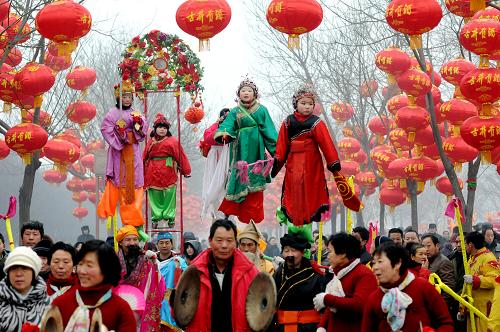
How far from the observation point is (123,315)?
22.7 ft

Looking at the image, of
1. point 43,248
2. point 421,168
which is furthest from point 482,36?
point 43,248

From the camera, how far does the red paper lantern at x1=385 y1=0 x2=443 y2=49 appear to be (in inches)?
574

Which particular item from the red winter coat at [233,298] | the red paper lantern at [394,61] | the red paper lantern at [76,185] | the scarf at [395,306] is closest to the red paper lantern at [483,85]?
the red paper lantern at [394,61]

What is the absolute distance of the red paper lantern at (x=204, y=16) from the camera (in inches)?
568

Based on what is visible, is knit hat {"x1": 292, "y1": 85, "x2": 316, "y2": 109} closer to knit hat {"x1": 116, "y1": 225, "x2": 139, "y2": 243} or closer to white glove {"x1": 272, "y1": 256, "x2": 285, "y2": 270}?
white glove {"x1": 272, "y1": 256, "x2": 285, "y2": 270}

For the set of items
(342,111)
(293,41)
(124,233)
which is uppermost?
(342,111)

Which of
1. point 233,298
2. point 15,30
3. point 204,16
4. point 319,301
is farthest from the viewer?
point 15,30

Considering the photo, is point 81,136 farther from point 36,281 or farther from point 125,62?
point 36,281

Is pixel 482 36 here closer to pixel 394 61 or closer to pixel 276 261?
pixel 394 61

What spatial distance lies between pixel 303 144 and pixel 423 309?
4.19m

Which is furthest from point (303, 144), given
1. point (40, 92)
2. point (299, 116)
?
point (40, 92)

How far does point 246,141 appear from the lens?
12.4 metres

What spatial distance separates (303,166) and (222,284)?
3819 mm

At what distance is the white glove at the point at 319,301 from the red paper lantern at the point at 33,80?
897 centimetres
